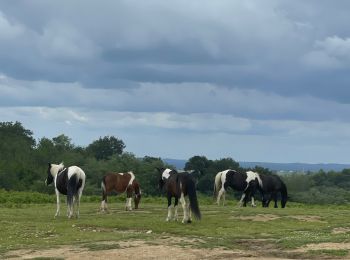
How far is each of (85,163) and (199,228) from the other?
4873 centimetres

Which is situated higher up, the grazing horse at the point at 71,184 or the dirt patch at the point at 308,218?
the grazing horse at the point at 71,184

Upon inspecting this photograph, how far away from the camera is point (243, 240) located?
55.5ft

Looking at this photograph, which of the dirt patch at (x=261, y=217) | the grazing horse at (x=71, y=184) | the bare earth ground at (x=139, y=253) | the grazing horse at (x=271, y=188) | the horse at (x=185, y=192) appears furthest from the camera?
the grazing horse at (x=271, y=188)

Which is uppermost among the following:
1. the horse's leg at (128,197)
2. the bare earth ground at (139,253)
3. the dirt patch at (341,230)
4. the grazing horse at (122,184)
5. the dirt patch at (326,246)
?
the grazing horse at (122,184)

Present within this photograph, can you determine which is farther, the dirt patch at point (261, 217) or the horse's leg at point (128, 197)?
the horse's leg at point (128, 197)

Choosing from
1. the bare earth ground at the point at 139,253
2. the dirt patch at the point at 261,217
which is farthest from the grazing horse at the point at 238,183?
the bare earth ground at the point at 139,253

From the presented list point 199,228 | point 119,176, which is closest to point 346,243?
point 199,228

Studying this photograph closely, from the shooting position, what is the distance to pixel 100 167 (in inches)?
2547

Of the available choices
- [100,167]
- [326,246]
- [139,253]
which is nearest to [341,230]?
[326,246]

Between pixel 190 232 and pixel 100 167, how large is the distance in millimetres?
46781

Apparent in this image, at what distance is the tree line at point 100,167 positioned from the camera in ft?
192

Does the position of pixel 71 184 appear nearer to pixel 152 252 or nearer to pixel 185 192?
pixel 185 192

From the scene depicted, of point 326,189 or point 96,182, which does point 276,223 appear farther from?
point 326,189

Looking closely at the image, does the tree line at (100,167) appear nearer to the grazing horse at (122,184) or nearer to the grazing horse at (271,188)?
the grazing horse at (271,188)
